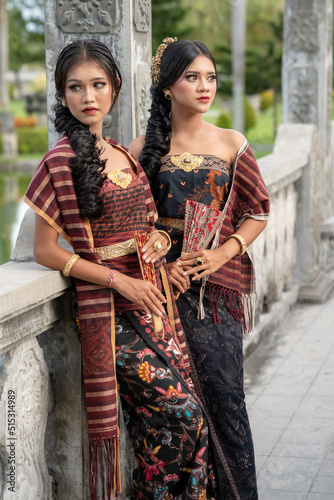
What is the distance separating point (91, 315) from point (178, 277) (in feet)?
1.56

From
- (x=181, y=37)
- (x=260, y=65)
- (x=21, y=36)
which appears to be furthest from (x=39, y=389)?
(x=21, y=36)

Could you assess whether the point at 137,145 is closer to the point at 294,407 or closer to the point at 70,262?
the point at 70,262

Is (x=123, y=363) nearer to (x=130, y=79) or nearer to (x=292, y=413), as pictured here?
(x=130, y=79)

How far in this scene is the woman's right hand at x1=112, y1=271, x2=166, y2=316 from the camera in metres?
2.59

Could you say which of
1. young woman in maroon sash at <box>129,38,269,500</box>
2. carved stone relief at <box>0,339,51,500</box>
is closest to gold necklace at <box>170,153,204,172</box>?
young woman in maroon sash at <box>129,38,269,500</box>

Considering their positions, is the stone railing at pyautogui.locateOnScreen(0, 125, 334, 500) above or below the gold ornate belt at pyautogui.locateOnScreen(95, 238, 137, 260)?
below

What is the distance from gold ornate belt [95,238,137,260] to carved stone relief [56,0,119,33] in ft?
3.29

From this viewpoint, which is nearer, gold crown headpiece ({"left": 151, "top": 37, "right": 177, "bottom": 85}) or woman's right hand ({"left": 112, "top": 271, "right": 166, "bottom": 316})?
woman's right hand ({"left": 112, "top": 271, "right": 166, "bottom": 316})

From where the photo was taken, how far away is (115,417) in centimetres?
264

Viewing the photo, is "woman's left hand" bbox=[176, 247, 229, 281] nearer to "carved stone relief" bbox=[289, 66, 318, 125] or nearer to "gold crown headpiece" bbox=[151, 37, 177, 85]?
"gold crown headpiece" bbox=[151, 37, 177, 85]

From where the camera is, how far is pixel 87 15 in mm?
3156

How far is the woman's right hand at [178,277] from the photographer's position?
9.78 ft

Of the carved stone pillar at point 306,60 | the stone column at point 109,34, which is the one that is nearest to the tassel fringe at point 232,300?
the stone column at point 109,34

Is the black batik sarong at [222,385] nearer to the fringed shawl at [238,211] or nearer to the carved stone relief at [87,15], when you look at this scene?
the fringed shawl at [238,211]
